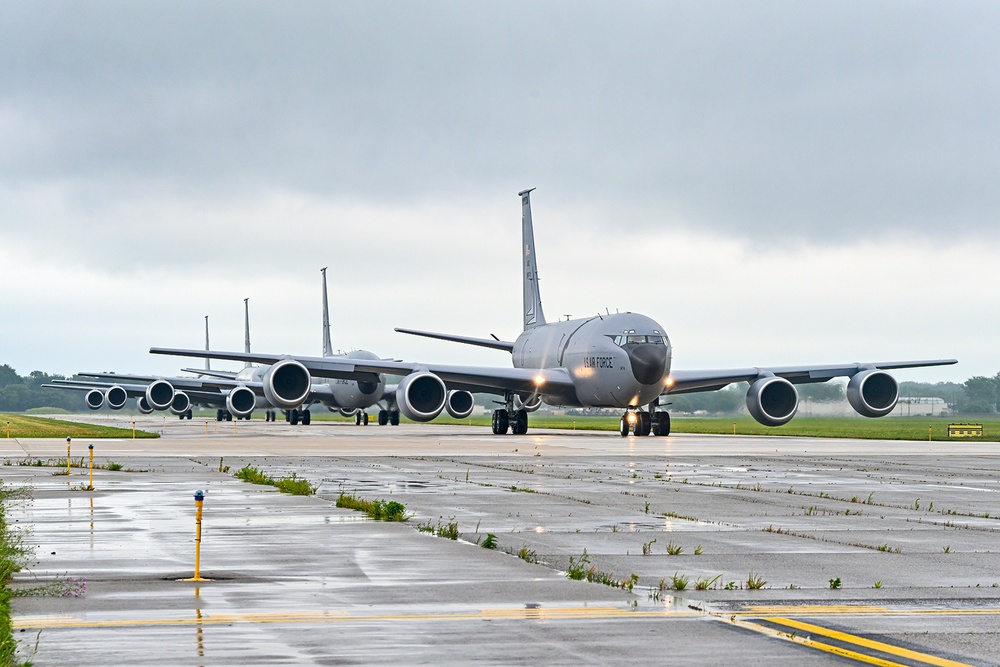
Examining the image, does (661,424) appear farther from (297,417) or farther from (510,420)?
(297,417)

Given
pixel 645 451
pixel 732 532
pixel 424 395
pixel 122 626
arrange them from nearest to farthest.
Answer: pixel 122 626 → pixel 732 532 → pixel 645 451 → pixel 424 395

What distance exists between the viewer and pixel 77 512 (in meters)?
17.3

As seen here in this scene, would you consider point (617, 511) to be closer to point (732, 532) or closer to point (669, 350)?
point (732, 532)

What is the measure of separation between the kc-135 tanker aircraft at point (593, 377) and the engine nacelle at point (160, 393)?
28.9 meters

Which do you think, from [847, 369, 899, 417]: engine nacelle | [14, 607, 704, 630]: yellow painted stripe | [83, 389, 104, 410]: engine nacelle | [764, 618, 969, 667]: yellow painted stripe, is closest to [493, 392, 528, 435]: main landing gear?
[847, 369, 899, 417]: engine nacelle

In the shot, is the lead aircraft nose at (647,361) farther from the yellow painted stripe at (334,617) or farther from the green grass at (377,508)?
the yellow painted stripe at (334,617)

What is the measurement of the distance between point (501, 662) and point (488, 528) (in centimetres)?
780

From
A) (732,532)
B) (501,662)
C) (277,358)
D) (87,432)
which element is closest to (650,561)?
(732,532)

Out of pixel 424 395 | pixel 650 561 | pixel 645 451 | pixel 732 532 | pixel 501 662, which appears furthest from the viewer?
pixel 424 395

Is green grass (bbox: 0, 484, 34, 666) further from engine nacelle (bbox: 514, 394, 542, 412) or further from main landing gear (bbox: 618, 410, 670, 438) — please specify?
engine nacelle (bbox: 514, 394, 542, 412)

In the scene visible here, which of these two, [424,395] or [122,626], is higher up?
[424,395]

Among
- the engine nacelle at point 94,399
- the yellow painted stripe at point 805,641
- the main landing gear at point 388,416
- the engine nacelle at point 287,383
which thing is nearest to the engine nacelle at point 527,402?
the engine nacelle at point 287,383

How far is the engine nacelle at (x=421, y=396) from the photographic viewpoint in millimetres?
47719

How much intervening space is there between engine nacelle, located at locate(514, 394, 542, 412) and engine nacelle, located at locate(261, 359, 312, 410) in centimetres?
1035
